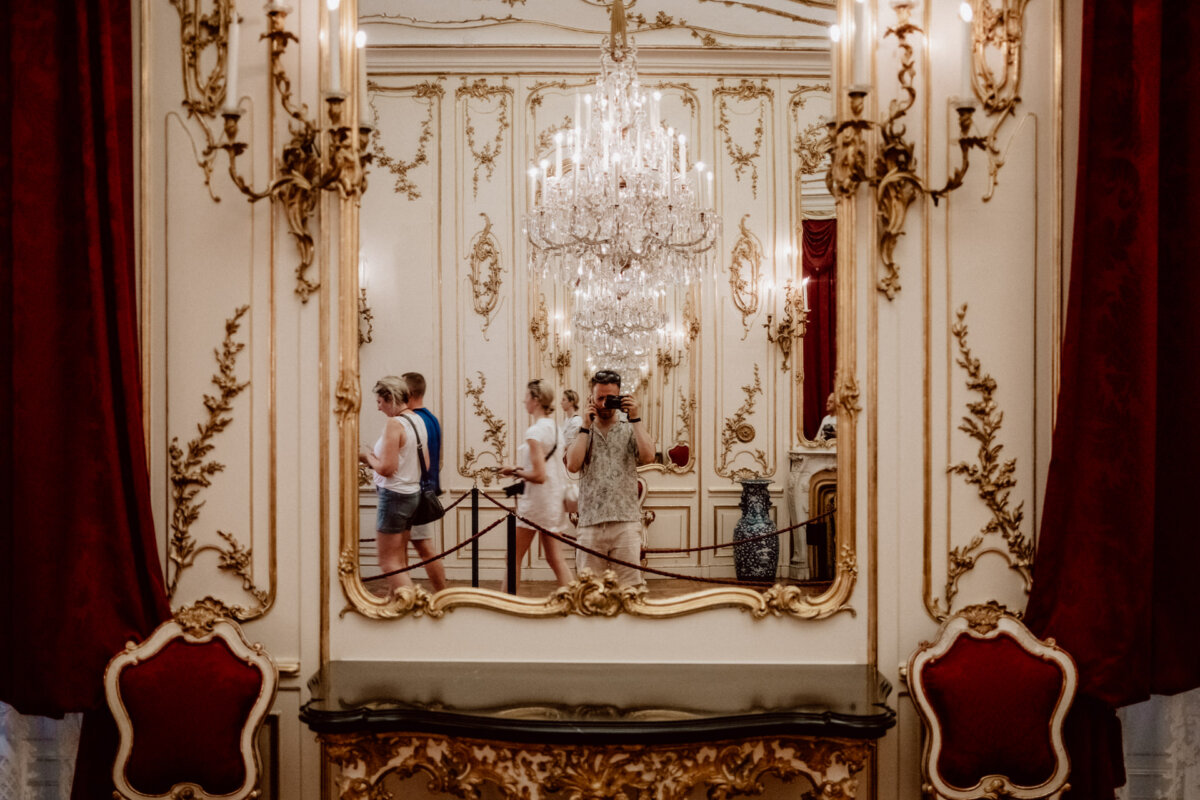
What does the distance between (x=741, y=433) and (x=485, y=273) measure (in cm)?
82

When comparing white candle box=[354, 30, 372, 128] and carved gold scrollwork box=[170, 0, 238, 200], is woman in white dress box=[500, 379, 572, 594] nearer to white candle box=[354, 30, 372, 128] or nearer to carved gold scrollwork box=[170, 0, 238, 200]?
white candle box=[354, 30, 372, 128]

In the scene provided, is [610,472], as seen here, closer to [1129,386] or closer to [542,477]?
[542,477]

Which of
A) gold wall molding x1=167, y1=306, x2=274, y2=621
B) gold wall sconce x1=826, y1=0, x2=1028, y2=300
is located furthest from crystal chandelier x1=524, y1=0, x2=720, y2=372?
gold wall molding x1=167, y1=306, x2=274, y2=621

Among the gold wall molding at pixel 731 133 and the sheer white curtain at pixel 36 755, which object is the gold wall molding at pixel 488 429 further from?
the sheer white curtain at pixel 36 755

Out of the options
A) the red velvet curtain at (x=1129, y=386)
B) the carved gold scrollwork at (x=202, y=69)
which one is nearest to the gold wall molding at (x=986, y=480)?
the red velvet curtain at (x=1129, y=386)

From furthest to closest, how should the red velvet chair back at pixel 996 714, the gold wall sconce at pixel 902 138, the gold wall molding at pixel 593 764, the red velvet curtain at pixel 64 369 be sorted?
the gold wall sconce at pixel 902 138 < the red velvet curtain at pixel 64 369 < the red velvet chair back at pixel 996 714 < the gold wall molding at pixel 593 764

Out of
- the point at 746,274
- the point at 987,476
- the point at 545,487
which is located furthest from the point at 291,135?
the point at 987,476

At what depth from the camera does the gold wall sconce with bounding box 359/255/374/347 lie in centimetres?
244

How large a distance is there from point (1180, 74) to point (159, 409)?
112 inches

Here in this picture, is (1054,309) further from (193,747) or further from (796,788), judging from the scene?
(193,747)

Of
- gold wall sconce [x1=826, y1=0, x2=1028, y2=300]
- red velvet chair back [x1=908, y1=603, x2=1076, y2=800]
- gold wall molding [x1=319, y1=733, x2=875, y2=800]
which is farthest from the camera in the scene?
gold wall sconce [x1=826, y1=0, x2=1028, y2=300]

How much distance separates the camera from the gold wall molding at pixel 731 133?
2439 mm

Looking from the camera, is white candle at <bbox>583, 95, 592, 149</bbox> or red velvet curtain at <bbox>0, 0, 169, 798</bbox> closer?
red velvet curtain at <bbox>0, 0, 169, 798</bbox>

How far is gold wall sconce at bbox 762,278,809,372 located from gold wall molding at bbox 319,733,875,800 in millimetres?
983
